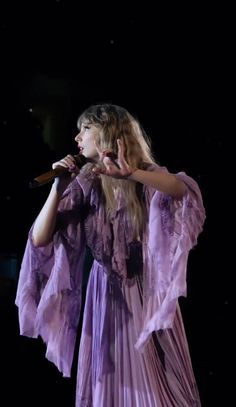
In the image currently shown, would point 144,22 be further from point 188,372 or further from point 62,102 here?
point 188,372

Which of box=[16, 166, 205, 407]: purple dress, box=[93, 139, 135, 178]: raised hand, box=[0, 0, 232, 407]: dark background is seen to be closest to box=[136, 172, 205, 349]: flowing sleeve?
box=[16, 166, 205, 407]: purple dress

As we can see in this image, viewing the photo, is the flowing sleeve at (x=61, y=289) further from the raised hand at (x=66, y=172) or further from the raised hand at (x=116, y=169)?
the raised hand at (x=116, y=169)

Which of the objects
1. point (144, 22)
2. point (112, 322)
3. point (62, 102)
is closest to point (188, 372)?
point (112, 322)

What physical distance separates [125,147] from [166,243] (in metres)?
0.26

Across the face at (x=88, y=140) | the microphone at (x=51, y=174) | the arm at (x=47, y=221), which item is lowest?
the arm at (x=47, y=221)

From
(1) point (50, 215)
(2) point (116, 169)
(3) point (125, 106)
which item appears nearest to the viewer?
(2) point (116, 169)

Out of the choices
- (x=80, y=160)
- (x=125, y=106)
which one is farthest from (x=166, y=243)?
(x=125, y=106)

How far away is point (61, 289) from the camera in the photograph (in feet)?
3.99

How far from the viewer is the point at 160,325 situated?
1.07 meters

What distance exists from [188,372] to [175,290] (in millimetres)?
253

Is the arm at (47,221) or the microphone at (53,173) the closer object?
the microphone at (53,173)

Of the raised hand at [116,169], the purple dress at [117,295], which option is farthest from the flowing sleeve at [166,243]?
the raised hand at [116,169]

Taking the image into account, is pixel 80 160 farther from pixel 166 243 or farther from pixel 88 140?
pixel 166 243

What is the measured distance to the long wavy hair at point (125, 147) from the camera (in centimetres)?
122
